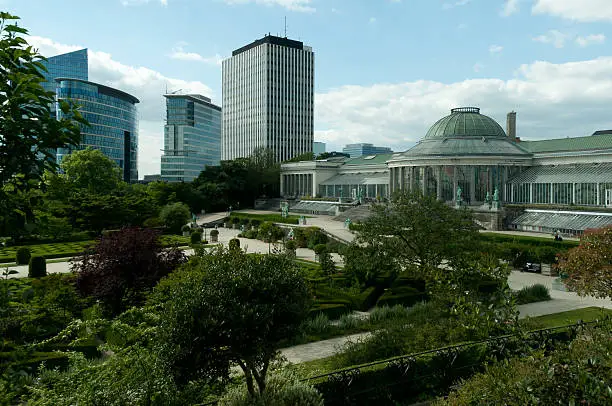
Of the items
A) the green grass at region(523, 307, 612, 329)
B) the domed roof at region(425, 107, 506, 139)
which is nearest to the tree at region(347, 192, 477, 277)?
the green grass at region(523, 307, 612, 329)

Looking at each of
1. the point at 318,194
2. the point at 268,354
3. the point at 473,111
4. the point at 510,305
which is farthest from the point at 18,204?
the point at 318,194

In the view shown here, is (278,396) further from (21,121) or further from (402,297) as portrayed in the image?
(402,297)

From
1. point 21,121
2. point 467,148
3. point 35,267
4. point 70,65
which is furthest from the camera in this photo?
point 70,65

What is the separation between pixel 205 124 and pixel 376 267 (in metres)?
163

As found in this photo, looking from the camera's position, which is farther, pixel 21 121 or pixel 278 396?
pixel 278 396

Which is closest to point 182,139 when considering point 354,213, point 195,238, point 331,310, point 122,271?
point 354,213

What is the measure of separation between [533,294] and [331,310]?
11808mm

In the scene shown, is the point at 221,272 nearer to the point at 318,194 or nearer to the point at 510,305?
the point at 510,305

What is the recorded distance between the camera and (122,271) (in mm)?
19672

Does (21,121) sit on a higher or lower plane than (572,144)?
lower

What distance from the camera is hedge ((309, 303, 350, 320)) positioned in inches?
850

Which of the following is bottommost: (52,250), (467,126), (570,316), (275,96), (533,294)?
(570,316)

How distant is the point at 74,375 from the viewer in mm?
9156

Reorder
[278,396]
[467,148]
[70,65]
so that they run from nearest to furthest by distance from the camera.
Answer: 1. [278,396]
2. [467,148]
3. [70,65]
